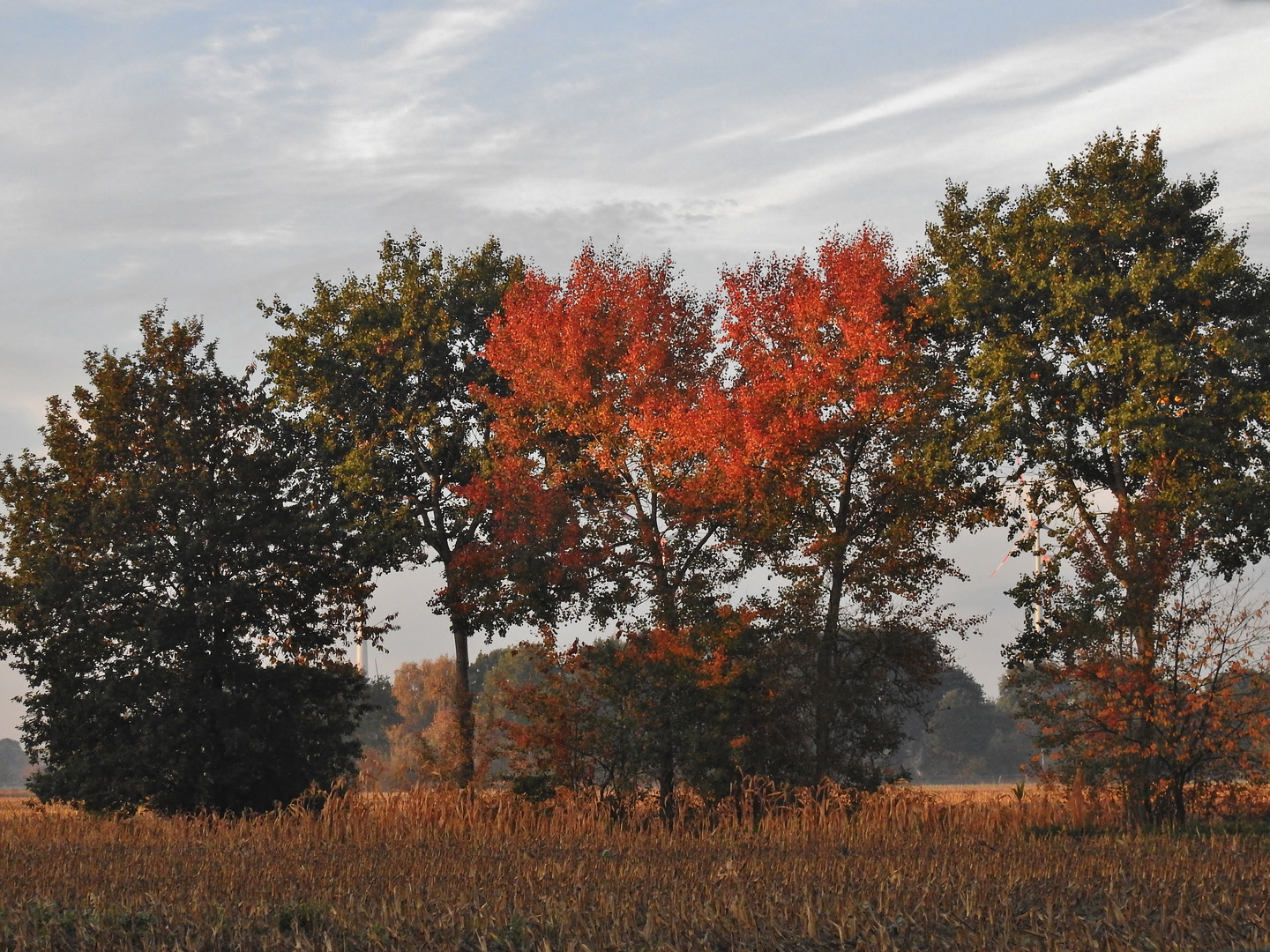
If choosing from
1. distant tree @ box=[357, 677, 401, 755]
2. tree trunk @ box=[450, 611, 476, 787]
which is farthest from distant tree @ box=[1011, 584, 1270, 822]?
distant tree @ box=[357, 677, 401, 755]

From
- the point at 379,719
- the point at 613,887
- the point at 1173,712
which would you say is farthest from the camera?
the point at 379,719

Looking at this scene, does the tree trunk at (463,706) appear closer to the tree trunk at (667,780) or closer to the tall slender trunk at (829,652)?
the tree trunk at (667,780)

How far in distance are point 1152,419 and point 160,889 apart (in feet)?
78.8

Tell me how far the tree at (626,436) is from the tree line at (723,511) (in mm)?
95

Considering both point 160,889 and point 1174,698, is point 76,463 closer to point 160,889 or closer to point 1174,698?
point 160,889

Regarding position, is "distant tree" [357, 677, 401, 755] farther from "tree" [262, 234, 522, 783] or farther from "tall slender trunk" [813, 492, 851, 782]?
"tall slender trunk" [813, 492, 851, 782]

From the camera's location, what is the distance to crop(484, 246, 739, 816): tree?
1179 inches

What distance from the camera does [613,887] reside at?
13.5m

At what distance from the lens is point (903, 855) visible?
16469 mm

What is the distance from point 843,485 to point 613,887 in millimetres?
19034

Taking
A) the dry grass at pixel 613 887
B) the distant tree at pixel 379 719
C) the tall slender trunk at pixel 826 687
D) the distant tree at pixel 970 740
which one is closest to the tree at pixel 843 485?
the tall slender trunk at pixel 826 687

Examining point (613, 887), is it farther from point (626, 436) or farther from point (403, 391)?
point (403, 391)

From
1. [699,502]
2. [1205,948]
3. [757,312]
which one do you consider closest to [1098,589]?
[699,502]

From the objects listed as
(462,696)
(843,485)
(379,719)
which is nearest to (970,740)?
(379,719)
